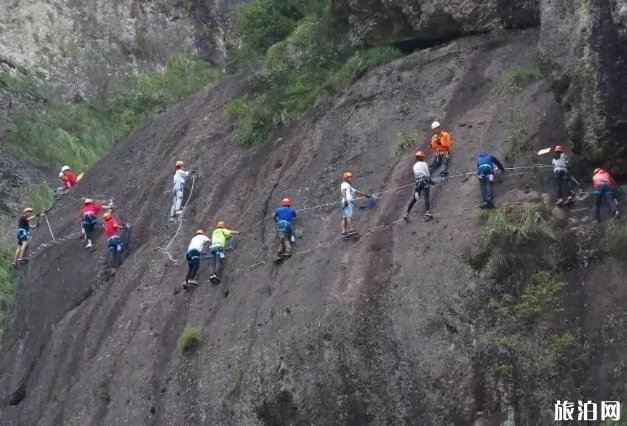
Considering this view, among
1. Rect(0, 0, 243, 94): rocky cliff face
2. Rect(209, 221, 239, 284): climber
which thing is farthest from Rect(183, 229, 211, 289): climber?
Rect(0, 0, 243, 94): rocky cliff face

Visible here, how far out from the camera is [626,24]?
19172 mm

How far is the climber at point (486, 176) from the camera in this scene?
64.6 ft

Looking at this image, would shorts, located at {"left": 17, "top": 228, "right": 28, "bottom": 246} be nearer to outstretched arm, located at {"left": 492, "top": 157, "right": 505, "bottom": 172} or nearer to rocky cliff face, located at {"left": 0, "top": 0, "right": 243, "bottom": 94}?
rocky cliff face, located at {"left": 0, "top": 0, "right": 243, "bottom": 94}

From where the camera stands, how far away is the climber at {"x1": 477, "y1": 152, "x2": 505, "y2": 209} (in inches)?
775

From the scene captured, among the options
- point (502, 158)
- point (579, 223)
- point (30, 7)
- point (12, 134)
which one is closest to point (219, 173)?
point (502, 158)

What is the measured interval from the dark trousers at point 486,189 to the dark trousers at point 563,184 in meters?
1.17

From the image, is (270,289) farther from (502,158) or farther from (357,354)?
(502,158)

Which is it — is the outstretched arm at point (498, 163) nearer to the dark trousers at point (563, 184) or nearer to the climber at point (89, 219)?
the dark trousers at point (563, 184)

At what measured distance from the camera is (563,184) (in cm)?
1956

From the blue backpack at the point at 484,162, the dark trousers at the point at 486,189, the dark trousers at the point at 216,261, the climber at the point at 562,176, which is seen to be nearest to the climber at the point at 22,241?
the dark trousers at the point at 216,261

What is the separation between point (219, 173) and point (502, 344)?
11726 mm

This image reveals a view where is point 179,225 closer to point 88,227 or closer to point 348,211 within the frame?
point 88,227

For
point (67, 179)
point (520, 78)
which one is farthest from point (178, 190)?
point (520, 78)

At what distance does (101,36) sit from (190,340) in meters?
26.3
